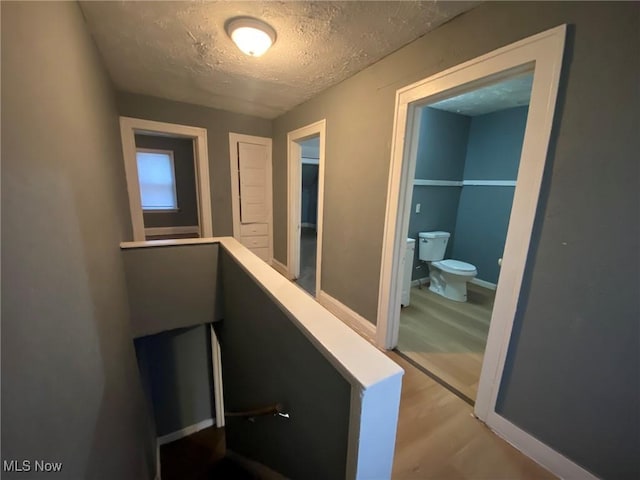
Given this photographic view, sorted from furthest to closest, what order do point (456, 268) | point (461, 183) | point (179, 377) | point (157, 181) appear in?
point (157, 181)
point (461, 183)
point (179, 377)
point (456, 268)

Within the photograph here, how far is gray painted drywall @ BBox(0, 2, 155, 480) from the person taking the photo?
2.26ft

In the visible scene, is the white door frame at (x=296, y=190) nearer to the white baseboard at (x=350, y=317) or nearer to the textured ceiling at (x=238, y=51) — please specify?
the white baseboard at (x=350, y=317)

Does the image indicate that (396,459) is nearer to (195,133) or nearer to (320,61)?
(320,61)

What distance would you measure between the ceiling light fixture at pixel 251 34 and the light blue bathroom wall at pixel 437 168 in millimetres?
2232

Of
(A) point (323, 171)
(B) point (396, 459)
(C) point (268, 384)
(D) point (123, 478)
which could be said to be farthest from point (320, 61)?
(D) point (123, 478)

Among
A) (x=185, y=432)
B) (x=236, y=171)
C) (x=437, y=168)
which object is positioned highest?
(x=437, y=168)

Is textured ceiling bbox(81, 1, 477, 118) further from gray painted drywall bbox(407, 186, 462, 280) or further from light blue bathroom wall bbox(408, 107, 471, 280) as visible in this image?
gray painted drywall bbox(407, 186, 462, 280)

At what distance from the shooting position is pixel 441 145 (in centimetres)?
333

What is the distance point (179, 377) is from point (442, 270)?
3.80m

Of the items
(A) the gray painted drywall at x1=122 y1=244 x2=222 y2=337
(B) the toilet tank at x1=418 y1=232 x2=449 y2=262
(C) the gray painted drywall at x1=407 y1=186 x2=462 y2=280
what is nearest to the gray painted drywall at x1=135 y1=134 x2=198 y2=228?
(A) the gray painted drywall at x1=122 y1=244 x2=222 y2=337

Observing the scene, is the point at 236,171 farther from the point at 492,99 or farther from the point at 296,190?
the point at 492,99

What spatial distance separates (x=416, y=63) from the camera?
1.67 metres

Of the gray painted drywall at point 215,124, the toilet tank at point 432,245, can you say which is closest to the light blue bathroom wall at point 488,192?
the toilet tank at point 432,245

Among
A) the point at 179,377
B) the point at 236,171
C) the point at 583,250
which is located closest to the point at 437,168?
the point at 583,250
